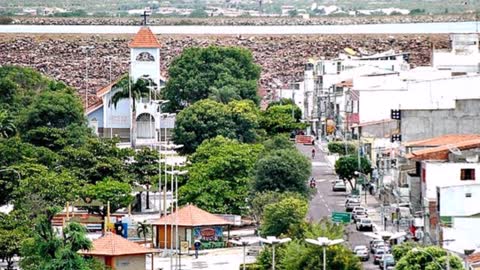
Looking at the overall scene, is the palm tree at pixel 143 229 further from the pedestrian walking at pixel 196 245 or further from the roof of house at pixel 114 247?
the roof of house at pixel 114 247

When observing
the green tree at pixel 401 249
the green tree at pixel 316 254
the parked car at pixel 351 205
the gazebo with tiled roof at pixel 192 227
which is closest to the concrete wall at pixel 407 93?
the parked car at pixel 351 205

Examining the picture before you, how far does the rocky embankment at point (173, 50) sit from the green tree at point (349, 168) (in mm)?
70504

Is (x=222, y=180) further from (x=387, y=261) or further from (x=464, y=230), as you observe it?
(x=464, y=230)

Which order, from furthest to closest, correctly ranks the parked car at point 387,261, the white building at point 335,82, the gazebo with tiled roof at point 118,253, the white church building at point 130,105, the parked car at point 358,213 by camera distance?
the white building at point 335,82 < the white church building at point 130,105 < the parked car at point 358,213 < the gazebo with tiled roof at point 118,253 < the parked car at point 387,261

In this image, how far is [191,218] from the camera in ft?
255

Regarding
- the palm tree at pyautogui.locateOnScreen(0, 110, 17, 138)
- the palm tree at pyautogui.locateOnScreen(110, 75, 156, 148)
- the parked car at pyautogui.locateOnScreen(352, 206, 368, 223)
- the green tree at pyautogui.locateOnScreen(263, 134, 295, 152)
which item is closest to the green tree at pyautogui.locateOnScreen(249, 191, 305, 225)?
the parked car at pyautogui.locateOnScreen(352, 206, 368, 223)

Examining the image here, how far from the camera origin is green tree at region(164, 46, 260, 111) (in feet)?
415

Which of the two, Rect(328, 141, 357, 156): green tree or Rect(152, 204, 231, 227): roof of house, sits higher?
Rect(152, 204, 231, 227): roof of house

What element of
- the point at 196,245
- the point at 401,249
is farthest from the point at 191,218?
the point at 401,249

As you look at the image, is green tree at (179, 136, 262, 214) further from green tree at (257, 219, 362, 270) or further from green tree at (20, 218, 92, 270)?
green tree at (20, 218, 92, 270)

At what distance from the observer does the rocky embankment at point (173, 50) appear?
568ft

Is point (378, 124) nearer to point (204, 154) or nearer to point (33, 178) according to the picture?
point (204, 154)

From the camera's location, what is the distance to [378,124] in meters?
105

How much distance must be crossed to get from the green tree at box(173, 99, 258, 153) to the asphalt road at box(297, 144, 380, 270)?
3706 mm
